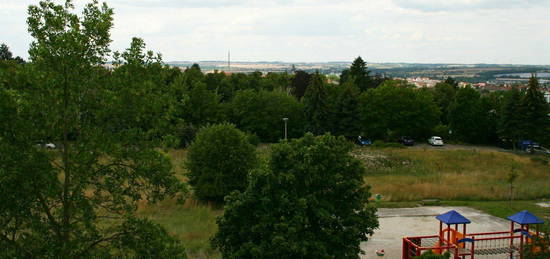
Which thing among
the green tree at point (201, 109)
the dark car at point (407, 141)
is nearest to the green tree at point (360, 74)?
the dark car at point (407, 141)

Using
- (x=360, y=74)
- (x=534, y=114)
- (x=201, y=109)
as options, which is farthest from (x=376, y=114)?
(x=201, y=109)

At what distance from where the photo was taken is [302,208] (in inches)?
469

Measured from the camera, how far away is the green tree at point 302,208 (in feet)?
38.8

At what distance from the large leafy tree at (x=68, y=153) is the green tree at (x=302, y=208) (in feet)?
10.1

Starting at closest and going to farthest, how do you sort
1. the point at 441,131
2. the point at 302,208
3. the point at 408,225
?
1. the point at 302,208
2. the point at 408,225
3. the point at 441,131

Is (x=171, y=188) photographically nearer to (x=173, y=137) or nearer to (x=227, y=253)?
(x=173, y=137)

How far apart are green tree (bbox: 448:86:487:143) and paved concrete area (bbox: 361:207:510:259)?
1153 inches

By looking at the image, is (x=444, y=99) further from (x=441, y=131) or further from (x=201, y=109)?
(x=201, y=109)

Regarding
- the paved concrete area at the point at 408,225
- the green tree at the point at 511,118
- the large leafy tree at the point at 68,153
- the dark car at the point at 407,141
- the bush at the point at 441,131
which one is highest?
the large leafy tree at the point at 68,153

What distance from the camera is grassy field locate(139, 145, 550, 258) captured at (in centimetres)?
2048

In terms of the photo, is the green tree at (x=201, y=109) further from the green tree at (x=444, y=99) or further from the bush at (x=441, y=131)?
the green tree at (x=444, y=99)

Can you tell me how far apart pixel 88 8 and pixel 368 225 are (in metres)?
8.21

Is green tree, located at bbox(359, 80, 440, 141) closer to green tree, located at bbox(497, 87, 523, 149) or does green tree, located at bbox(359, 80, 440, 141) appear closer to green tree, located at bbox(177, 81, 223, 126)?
green tree, located at bbox(497, 87, 523, 149)

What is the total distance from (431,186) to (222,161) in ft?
36.6
